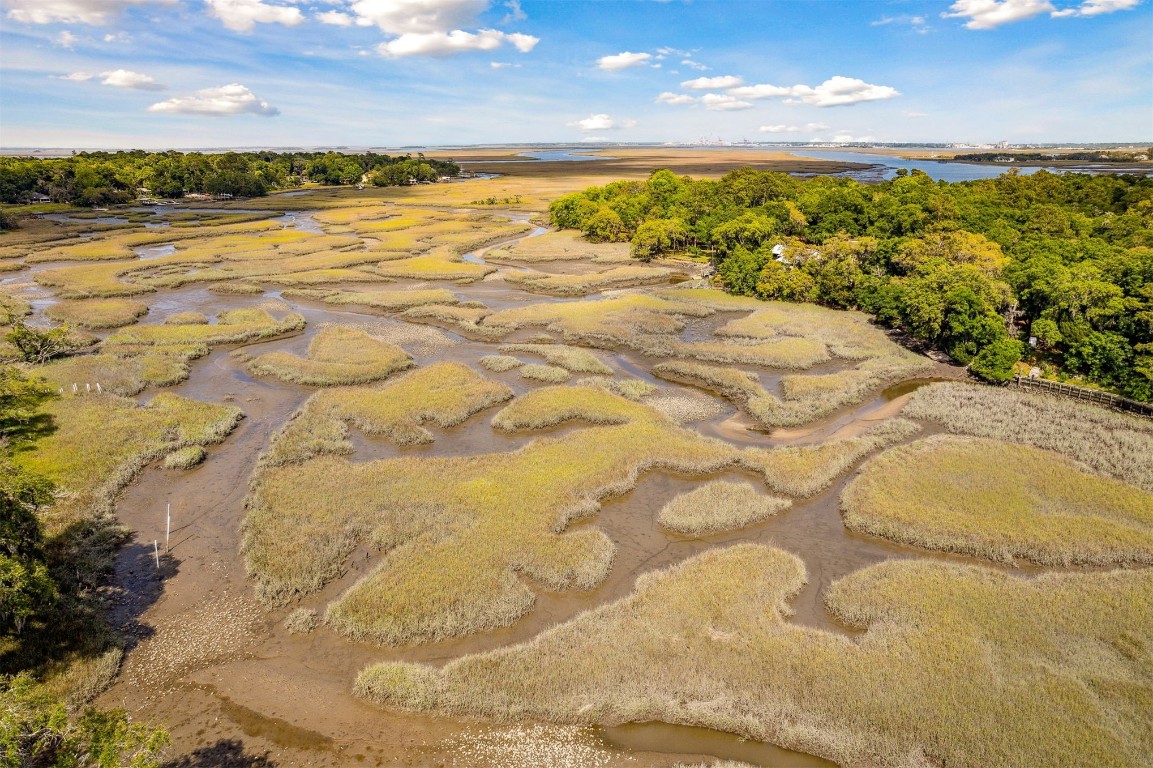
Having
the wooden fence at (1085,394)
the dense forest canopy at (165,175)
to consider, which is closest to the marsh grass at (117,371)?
the wooden fence at (1085,394)

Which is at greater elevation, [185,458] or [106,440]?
[106,440]

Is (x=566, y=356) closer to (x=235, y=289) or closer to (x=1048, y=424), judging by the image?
(x=1048, y=424)

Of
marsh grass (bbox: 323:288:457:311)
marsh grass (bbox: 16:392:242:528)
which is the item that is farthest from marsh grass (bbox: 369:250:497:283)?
marsh grass (bbox: 16:392:242:528)

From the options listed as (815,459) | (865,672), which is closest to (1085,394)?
(815,459)

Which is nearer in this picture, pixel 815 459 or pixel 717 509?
pixel 717 509

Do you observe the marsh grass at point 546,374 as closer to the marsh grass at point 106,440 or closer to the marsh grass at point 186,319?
the marsh grass at point 106,440

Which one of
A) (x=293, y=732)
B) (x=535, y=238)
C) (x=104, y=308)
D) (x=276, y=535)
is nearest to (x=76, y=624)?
(x=276, y=535)
